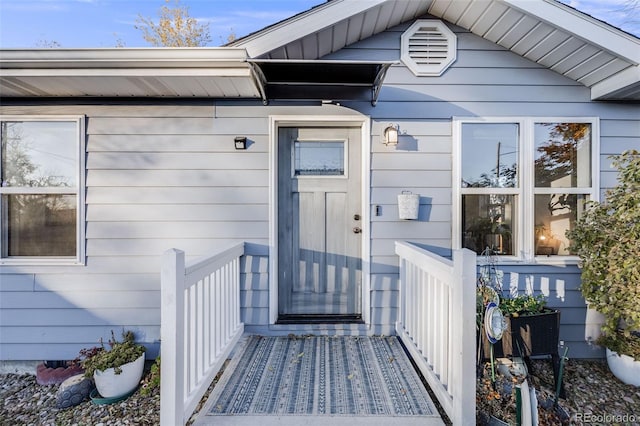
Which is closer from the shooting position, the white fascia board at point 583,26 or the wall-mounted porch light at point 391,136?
the white fascia board at point 583,26

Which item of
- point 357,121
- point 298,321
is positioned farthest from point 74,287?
point 357,121

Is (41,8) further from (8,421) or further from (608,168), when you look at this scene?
(608,168)

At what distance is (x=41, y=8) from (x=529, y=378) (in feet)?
21.2

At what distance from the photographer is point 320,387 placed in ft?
6.63

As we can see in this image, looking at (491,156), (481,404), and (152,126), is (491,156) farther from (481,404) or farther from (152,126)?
(152,126)

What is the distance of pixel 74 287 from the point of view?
111 inches

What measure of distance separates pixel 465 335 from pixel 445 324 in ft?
0.85

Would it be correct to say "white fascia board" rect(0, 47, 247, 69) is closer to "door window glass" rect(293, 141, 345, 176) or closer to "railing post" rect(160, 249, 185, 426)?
"door window glass" rect(293, 141, 345, 176)

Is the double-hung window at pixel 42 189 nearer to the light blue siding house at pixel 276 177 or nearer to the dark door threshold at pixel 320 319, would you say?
the light blue siding house at pixel 276 177

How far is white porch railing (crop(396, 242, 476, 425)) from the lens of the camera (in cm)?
157

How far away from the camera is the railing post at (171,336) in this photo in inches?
59.6

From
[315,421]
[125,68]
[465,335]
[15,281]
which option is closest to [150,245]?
[15,281]

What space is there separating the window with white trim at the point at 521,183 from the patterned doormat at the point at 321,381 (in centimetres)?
136

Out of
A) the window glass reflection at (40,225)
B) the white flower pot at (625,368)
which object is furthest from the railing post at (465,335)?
the window glass reflection at (40,225)
